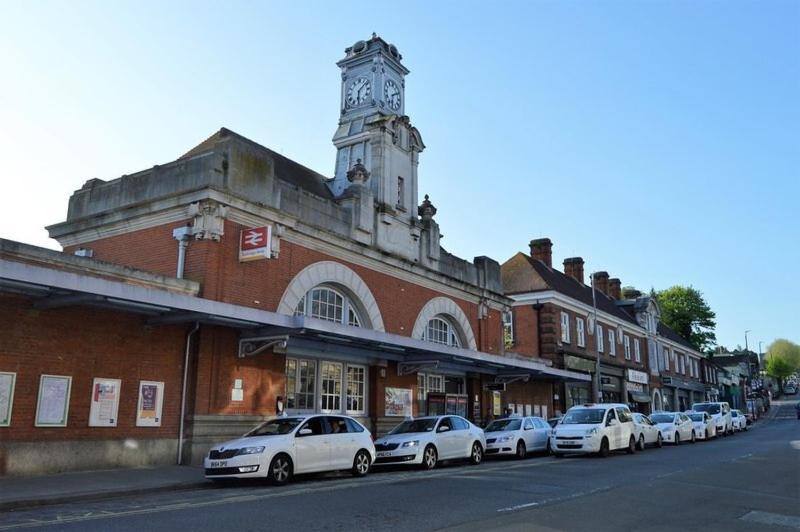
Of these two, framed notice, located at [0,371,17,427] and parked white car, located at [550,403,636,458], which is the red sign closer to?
framed notice, located at [0,371,17,427]

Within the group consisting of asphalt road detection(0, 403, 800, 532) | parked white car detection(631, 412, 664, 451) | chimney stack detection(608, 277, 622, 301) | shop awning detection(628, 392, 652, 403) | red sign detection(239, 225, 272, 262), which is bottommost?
asphalt road detection(0, 403, 800, 532)

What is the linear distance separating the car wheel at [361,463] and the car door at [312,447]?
962mm

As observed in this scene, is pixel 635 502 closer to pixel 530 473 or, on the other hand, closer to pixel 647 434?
pixel 530 473

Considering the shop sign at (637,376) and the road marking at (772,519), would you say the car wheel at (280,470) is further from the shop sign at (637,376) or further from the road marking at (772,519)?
the shop sign at (637,376)

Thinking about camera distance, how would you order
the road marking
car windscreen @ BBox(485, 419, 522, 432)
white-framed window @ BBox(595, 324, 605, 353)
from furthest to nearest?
white-framed window @ BBox(595, 324, 605, 353) < car windscreen @ BBox(485, 419, 522, 432) < the road marking

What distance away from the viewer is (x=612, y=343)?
1857 inches

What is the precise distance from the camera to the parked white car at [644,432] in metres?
23.6

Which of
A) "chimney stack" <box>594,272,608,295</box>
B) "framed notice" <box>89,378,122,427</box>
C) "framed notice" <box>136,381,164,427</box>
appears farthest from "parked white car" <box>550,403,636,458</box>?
"chimney stack" <box>594,272,608,295</box>

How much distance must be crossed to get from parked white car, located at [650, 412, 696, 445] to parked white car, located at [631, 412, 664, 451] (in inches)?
64.6

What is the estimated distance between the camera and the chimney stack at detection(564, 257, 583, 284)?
50688 mm

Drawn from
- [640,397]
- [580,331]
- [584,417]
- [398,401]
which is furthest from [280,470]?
[640,397]

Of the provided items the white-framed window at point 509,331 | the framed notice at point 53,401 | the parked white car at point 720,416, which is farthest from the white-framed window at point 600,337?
the framed notice at point 53,401

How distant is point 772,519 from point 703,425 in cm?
2554

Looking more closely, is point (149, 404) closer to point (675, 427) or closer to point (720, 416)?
point (675, 427)
